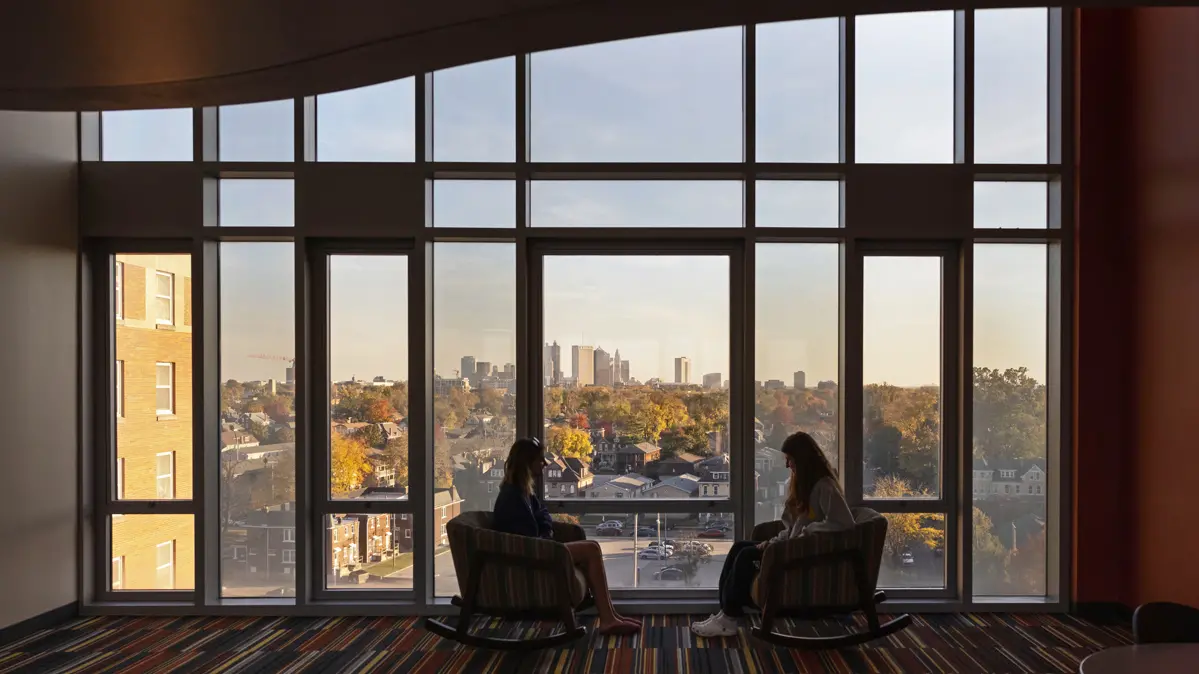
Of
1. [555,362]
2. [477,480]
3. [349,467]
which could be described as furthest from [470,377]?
[349,467]

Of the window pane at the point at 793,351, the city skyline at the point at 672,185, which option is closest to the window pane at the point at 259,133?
the city skyline at the point at 672,185

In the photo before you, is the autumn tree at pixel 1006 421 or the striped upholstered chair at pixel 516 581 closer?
the striped upholstered chair at pixel 516 581

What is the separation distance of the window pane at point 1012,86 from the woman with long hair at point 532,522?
4034 mm

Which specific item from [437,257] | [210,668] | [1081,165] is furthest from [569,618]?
[1081,165]

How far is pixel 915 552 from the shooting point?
217 inches

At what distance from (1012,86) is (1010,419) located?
8.32 ft

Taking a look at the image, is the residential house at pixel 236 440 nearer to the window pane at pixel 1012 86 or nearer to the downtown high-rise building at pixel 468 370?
the downtown high-rise building at pixel 468 370

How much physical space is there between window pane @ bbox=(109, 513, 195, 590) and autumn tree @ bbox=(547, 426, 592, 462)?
9.37 ft

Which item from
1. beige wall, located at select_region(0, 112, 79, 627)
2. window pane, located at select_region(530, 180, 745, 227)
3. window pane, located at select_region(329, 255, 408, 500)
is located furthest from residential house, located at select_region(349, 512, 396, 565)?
window pane, located at select_region(530, 180, 745, 227)

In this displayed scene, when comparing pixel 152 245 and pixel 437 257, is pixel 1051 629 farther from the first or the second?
pixel 152 245

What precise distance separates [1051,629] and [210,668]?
556 cm

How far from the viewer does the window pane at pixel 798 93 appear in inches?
215

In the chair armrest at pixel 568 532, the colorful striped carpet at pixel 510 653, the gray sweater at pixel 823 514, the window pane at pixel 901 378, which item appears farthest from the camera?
the window pane at pixel 901 378

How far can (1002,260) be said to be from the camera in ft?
18.2
